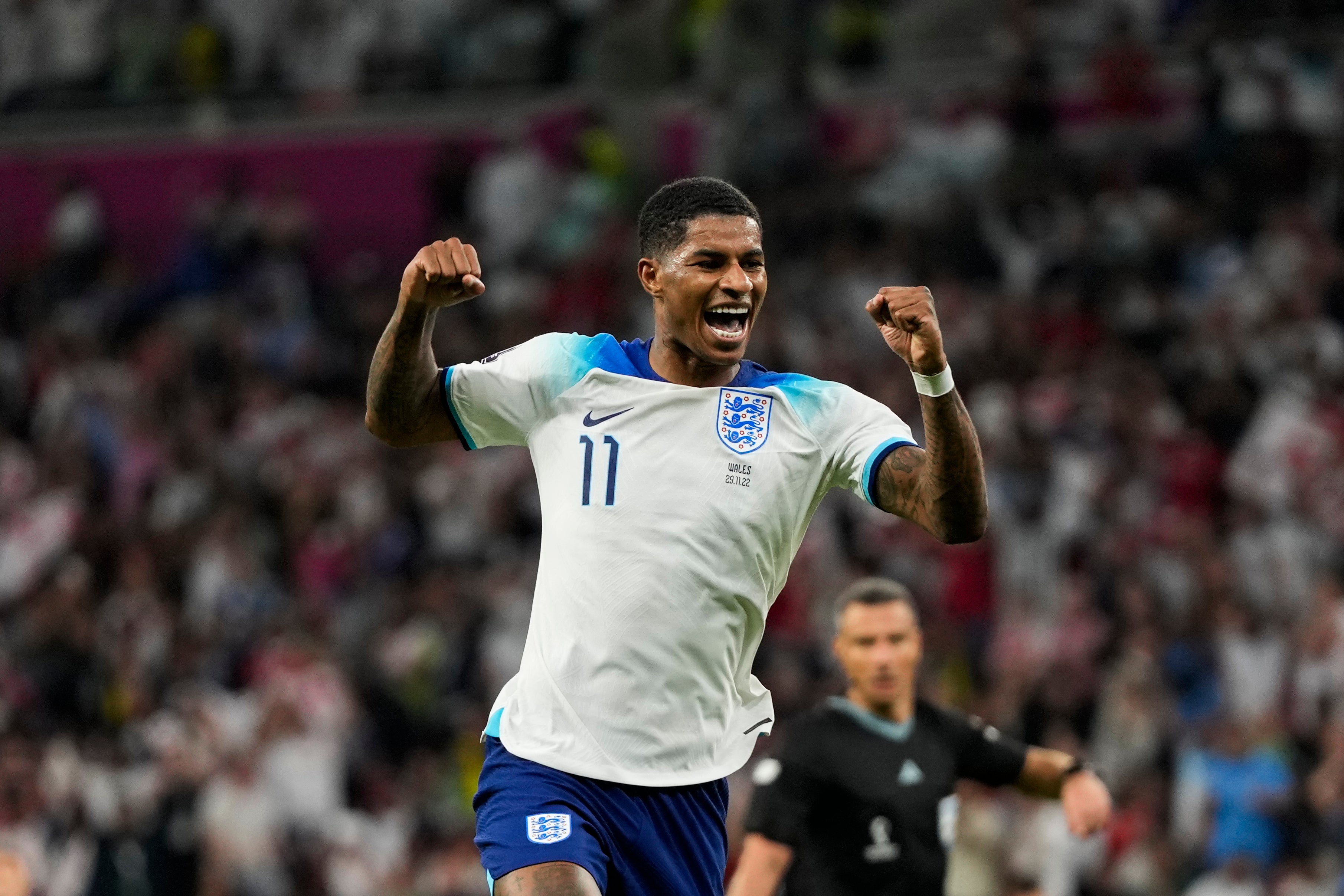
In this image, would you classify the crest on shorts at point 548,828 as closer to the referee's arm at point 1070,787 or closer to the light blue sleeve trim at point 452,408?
the light blue sleeve trim at point 452,408

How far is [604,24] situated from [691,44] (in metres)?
0.90

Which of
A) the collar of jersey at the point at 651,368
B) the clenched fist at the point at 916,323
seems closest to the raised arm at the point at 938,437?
the clenched fist at the point at 916,323

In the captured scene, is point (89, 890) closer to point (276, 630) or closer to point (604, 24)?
point (276, 630)

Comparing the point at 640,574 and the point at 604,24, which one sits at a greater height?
the point at 604,24

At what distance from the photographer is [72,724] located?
1513 centimetres

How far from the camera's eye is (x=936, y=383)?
16.4 feet

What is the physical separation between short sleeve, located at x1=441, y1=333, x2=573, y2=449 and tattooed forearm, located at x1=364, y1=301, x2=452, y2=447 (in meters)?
0.05

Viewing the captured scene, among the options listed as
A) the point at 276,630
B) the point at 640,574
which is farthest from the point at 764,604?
the point at 276,630

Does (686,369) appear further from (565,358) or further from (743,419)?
(565,358)

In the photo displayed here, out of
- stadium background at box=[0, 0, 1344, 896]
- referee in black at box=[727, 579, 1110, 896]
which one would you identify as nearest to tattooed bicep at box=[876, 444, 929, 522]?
referee in black at box=[727, 579, 1110, 896]

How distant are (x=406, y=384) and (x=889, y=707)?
296 centimetres

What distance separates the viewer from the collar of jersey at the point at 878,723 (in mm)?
7539

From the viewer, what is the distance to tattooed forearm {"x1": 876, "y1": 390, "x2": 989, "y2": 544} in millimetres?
4984

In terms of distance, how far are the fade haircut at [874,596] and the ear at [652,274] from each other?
240cm
